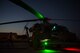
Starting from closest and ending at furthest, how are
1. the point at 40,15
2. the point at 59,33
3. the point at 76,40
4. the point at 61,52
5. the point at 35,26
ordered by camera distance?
1. the point at 61,52
2. the point at 40,15
3. the point at 35,26
4. the point at 59,33
5. the point at 76,40

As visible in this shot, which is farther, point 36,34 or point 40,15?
point 36,34

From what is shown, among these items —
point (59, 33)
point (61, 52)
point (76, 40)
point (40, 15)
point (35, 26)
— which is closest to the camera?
point (61, 52)

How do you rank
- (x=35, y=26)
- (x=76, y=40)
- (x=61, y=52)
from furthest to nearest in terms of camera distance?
(x=76, y=40), (x=35, y=26), (x=61, y=52)

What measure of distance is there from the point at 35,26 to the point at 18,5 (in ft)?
8.15

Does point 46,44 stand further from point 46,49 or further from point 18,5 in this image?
point 18,5

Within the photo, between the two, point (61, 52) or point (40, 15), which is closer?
point (61, 52)

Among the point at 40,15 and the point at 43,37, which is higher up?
the point at 40,15

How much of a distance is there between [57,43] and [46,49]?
887 millimetres

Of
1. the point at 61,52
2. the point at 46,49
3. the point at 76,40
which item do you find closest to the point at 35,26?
the point at 46,49

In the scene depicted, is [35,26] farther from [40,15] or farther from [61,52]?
[61,52]

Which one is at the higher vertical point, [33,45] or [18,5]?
[18,5]

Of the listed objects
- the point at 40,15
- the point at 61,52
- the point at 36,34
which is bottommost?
the point at 61,52

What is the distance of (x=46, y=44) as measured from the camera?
1794 centimetres

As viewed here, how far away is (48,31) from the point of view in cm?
1791
